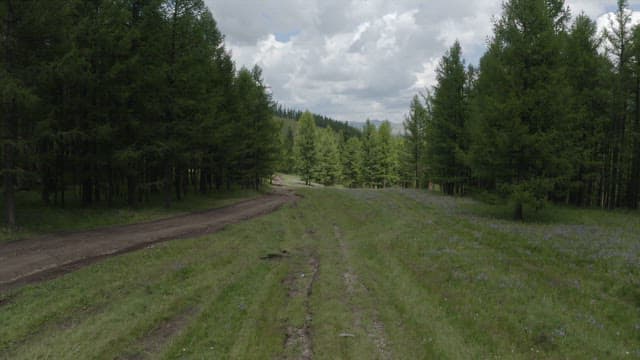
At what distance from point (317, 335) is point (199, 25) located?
26.7 metres

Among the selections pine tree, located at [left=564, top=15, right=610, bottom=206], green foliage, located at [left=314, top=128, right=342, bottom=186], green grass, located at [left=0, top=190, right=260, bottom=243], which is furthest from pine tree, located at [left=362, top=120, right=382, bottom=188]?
green grass, located at [left=0, top=190, right=260, bottom=243]

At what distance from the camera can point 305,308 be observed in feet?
34.7

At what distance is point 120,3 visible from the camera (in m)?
25.3

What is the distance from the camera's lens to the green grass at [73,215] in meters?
19.6

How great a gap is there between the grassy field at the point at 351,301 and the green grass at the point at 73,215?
7360 mm

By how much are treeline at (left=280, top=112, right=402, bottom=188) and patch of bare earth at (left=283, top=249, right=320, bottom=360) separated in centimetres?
6757

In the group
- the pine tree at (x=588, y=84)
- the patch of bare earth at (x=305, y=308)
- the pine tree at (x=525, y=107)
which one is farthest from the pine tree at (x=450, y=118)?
the patch of bare earth at (x=305, y=308)

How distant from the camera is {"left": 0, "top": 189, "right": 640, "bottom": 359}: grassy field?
8250 millimetres

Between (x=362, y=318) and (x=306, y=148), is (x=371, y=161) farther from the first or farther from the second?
(x=362, y=318)

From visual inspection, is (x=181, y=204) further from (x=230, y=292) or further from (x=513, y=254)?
(x=513, y=254)

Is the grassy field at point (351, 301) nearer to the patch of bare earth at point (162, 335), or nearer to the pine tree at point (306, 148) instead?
the patch of bare earth at point (162, 335)

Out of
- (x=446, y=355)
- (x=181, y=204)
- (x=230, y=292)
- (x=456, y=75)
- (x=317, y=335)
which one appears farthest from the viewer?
(x=456, y=75)

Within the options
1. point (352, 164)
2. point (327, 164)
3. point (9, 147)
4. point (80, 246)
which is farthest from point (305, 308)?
point (352, 164)

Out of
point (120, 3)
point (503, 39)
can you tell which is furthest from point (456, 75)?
point (120, 3)
